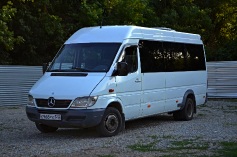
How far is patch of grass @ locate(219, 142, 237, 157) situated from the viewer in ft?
29.6

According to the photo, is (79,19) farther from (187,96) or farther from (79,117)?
(79,117)

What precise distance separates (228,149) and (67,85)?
3.79 m

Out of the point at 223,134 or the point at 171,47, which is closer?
the point at 223,134

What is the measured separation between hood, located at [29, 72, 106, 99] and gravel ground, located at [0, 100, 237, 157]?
1.03 metres

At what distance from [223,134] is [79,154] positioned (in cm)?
405

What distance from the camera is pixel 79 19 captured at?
27.4 metres

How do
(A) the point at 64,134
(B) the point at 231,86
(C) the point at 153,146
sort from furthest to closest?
1. (B) the point at 231,86
2. (A) the point at 64,134
3. (C) the point at 153,146

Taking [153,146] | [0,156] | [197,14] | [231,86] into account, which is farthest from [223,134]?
[197,14]

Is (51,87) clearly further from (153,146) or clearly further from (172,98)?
(172,98)

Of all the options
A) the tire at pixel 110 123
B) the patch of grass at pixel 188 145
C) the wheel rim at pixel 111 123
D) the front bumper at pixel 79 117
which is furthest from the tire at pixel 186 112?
the front bumper at pixel 79 117

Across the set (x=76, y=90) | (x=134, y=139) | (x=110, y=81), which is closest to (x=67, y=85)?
(x=76, y=90)

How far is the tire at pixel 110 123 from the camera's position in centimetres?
1126

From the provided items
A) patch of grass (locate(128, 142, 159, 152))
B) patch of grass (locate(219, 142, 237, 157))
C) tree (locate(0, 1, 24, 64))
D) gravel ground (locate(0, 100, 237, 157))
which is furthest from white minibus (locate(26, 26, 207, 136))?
tree (locate(0, 1, 24, 64))

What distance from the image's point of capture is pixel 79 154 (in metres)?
9.27
